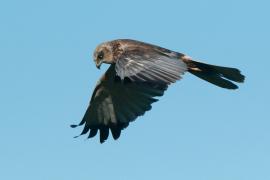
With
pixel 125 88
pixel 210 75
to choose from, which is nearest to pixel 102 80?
pixel 125 88

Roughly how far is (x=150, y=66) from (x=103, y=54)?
2219 mm

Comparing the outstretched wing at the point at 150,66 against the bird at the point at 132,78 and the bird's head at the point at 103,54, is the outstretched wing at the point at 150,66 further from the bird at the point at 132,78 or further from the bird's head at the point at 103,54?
the bird's head at the point at 103,54

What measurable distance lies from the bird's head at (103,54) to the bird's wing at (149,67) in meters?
0.94

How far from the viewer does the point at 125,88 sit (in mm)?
17609

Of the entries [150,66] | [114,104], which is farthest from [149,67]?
[114,104]

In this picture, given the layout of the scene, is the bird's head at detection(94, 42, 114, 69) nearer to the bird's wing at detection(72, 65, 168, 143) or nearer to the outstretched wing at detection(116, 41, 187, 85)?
the bird's wing at detection(72, 65, 168, 143)

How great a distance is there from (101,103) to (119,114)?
0.32m

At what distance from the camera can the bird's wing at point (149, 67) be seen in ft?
46.5

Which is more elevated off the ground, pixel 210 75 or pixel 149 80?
pixel 210 75

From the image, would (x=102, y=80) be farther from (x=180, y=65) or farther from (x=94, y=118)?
(x=180, y=65)

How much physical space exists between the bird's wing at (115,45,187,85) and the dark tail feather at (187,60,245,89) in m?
0.85

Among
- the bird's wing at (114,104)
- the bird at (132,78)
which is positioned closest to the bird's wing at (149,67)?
the bird at (132,78)

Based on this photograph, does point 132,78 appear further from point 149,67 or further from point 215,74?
point 215,74

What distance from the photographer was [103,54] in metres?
16.6
